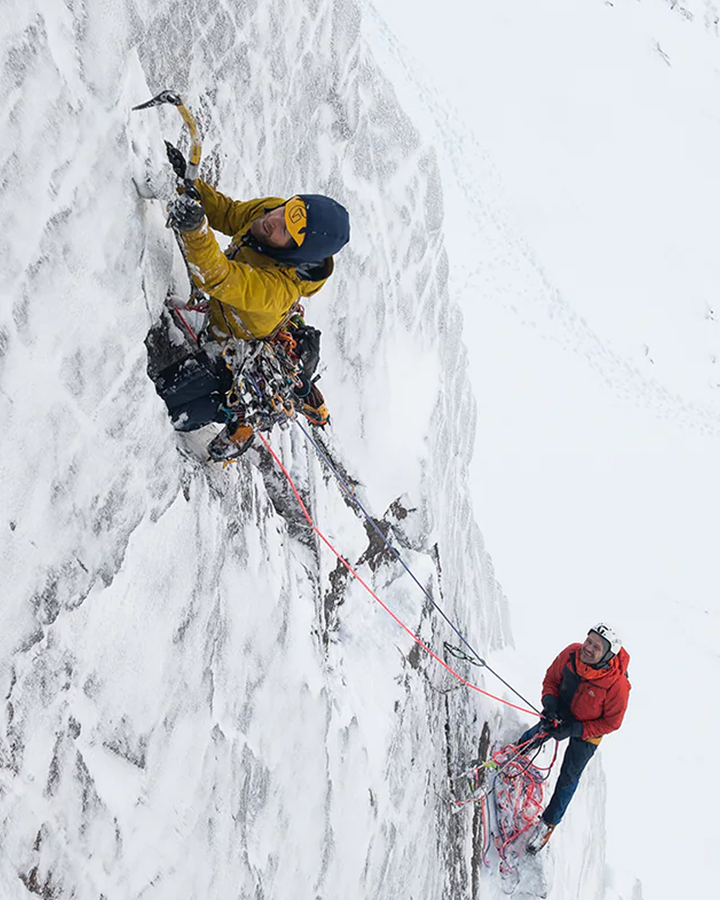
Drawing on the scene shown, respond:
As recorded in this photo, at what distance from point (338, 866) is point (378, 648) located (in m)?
1.24

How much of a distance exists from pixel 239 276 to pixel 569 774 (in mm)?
4144

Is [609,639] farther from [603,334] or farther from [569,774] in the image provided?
[603,334]

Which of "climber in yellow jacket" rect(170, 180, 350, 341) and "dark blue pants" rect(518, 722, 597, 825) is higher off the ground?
"climber in yellow jacket" rect(170, 180, 350, 341)

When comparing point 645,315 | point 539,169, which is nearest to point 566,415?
point 645,315

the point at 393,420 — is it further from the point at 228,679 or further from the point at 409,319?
the point at 228,679

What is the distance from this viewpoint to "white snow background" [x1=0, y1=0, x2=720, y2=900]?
238cm

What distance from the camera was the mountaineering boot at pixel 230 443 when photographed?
3314 mm

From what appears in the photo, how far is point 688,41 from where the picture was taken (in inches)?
774

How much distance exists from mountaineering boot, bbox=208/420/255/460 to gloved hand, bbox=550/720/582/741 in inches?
126

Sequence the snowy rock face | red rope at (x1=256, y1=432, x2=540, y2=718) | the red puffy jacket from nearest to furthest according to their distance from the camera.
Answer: the snowy rock face, red rope at (x1=256, y1=432, x2=540, y2=718), the red puffy jacket

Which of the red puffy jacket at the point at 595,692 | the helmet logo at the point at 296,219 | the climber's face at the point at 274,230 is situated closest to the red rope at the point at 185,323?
the climber's face at the point at 274,230

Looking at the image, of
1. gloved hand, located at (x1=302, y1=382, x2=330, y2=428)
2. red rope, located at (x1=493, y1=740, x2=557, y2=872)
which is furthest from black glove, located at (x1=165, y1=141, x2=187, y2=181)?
red rope, located at (x1=493, y1=740, x2=557, y2=872)

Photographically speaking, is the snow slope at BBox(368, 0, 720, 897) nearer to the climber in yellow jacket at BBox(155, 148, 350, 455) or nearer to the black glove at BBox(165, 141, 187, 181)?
the climber in yellow jacket at BBox(155, 148, 350, 455)

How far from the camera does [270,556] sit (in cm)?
379
